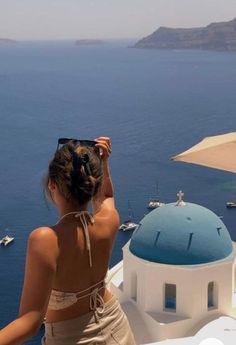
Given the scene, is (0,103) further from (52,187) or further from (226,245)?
(52,187)

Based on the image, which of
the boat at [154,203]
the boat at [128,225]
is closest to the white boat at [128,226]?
the boat at [128,225]

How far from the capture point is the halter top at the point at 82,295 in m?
2.47

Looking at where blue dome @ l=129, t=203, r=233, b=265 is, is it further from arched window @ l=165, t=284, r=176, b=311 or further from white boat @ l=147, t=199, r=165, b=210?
white boat @ l=147, t=199, r=165, b=210

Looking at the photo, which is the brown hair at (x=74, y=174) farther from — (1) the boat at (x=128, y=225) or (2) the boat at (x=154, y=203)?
(2) the boat at (x=154, y=203)

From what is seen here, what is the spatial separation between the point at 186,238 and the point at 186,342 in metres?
5.44

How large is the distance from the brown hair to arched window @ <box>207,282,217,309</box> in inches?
357

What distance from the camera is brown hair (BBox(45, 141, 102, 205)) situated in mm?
2490

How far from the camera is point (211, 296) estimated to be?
37.3ft

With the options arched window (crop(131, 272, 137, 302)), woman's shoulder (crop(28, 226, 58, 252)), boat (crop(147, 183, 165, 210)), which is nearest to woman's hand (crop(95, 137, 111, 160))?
woman's shoulder (crop(28, 226, 58, 252))

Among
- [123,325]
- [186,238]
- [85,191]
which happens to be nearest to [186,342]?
[123,325]

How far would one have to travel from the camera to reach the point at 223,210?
40.3m

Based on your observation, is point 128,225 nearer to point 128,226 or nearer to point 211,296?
point 128,226

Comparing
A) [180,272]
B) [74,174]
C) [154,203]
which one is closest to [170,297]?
[180,272]

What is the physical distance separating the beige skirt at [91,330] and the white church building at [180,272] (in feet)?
26.7
